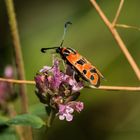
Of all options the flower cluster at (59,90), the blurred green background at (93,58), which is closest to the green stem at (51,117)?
the flower cluster at (59,90)

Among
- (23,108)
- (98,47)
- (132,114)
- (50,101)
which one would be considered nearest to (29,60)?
(98,47)

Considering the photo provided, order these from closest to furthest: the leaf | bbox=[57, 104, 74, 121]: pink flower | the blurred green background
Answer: bbox=[57, 104, 74, 121]: pink flower → the leaf → the blurred green background

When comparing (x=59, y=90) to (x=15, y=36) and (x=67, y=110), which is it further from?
(x=15, y=36)

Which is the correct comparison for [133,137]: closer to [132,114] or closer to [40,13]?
[132,114]

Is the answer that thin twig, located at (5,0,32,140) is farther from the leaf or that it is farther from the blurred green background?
the blurred green background

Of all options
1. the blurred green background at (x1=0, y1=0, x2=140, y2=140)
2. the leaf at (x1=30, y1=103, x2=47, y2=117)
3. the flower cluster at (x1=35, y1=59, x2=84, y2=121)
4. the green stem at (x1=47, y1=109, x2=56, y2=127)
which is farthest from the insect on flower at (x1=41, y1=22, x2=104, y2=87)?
the blurred green background at (x1=0, y1=0, x2=140, y2=140)

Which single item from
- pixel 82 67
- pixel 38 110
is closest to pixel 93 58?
pixel 38 110

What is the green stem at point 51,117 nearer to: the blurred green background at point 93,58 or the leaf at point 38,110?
the leaf at point 38,110
